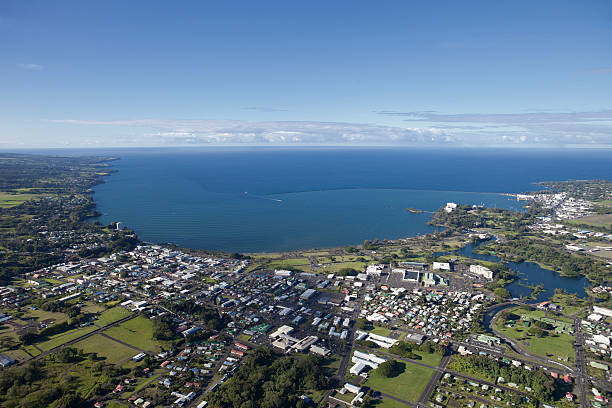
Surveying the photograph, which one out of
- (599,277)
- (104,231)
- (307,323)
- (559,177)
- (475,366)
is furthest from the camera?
(559,177)

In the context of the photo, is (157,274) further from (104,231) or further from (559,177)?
(559,177)

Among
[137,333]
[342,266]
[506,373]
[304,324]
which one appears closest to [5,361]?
[137,333]

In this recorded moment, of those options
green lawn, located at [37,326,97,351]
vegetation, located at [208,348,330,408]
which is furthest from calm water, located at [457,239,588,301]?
green lawn, located at [37,326,97,351]

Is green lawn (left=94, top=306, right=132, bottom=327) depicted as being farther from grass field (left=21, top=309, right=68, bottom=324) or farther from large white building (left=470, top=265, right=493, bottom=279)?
large white building (left=470, top=265, right=493, bottom=279)

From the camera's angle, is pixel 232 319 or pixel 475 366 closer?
pixel 475 366

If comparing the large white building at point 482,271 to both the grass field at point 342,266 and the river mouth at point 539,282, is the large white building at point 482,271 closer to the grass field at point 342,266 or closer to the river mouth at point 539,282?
the river mouth at point 539,282

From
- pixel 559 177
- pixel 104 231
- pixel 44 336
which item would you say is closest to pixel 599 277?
pixel 44 336

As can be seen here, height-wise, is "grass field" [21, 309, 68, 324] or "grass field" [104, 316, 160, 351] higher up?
"grass field" [21, 309, 68, 324]
